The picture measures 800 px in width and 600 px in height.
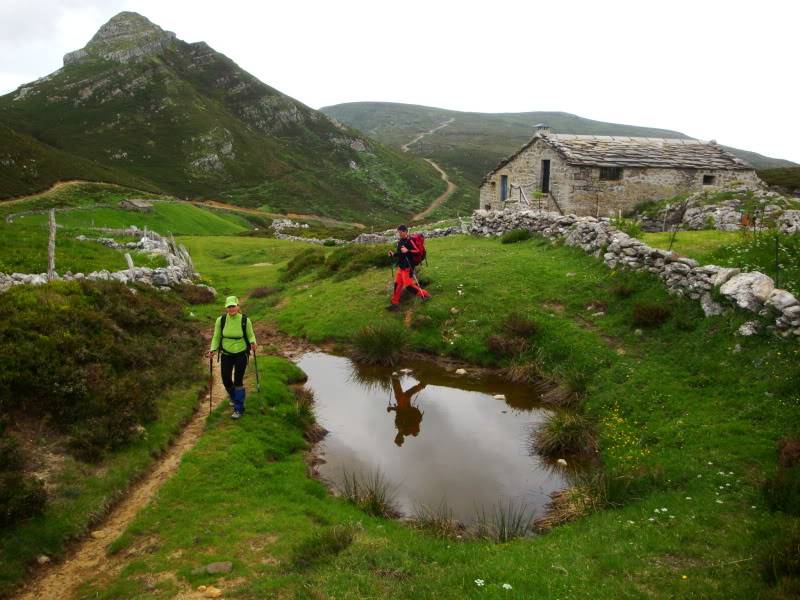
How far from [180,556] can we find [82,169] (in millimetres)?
79880

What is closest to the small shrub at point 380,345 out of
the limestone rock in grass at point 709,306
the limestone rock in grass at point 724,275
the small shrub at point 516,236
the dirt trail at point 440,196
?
the limestone rock in grass at point 709,306

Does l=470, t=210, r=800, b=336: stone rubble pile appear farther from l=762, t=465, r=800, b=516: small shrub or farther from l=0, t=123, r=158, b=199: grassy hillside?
l=0, t=123, r=158, b=199: grassy hillside

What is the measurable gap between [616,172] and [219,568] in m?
33.1

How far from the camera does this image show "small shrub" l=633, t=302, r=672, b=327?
1518 cm

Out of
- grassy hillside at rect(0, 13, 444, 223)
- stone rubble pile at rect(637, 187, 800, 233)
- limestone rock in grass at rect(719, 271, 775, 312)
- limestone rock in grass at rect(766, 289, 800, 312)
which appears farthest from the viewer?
grassy hillside at rect(0, 13, 444, 223)

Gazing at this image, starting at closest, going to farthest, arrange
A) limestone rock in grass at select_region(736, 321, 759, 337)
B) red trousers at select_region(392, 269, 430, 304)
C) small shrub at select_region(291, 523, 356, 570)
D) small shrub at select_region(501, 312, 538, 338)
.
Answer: small shrub at select_region(291, 523, 356, 570) → limestone rock in grass at select_region(736, 321, 759, 337) → small shrub at select_region(501, 312, 538, 338) → red trousers at select_region(392, 269, 430, 304)

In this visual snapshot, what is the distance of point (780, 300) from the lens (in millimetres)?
12000

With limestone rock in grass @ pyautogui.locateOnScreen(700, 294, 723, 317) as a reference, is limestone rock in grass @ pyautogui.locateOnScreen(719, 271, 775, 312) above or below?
above

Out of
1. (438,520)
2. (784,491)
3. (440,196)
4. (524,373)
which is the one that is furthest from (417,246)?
(440,196)

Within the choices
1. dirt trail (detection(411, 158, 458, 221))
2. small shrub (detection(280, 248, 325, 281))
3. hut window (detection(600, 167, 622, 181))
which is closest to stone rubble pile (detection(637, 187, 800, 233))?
hut window (detection(600, 167, 622, 181))

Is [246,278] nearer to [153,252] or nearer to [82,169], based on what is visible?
[153,252]

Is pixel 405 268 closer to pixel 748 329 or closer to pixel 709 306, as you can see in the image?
pixel 709 306

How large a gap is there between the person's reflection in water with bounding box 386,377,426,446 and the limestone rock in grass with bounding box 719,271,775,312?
8643 millimetres

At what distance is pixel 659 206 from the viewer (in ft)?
104
